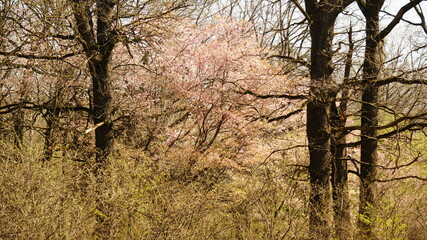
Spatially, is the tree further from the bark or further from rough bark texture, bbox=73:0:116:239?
rough bark texture, bbox=73:0:116:239

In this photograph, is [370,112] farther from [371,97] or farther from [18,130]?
[18,130]

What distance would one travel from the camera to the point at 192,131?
38.5ft

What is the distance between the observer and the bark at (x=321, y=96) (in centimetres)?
826

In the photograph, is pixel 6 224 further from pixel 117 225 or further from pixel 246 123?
pixel 246 123

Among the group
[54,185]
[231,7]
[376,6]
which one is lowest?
[54,185]

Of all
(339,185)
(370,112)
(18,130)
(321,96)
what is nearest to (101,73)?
(18,130)

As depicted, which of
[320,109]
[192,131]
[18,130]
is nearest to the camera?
[320,109]

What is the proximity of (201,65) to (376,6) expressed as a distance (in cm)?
484

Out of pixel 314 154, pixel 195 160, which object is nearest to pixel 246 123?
pixel 195 160

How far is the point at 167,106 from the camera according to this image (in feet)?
37.0

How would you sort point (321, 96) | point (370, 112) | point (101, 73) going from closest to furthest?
1. point (321, 96)
2. point (101, 73)
3. point (370, 112)

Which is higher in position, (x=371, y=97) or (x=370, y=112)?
(x=371, y=97)

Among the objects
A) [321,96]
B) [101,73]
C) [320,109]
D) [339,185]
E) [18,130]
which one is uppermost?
[101,73]

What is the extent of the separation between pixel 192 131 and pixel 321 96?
4.69 metres
